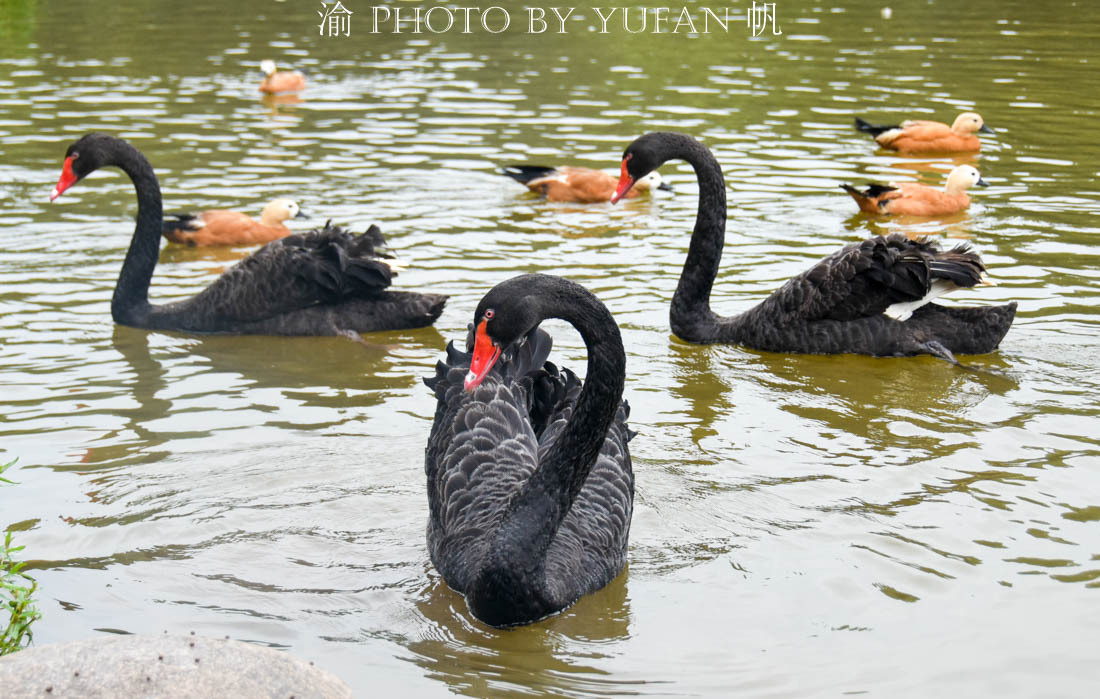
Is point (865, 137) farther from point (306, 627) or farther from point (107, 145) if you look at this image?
point (306, 627)

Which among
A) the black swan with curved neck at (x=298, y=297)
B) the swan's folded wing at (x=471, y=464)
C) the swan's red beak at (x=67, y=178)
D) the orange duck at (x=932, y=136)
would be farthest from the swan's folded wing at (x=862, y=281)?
the orange duck at (x=932, y=136)

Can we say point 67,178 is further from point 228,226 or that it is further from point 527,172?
point 527,172

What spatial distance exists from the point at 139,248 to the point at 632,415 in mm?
3803

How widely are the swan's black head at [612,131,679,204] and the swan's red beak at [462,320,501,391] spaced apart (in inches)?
176

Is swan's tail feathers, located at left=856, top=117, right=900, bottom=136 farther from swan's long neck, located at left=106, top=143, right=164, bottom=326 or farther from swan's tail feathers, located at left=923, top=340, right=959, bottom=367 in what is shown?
swan's long neck, located at left=106, top=143, right=164, bottom=326

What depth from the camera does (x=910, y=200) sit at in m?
11.4

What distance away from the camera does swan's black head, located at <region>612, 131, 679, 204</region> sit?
9.25 metres

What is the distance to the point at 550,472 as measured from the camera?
5.09 m

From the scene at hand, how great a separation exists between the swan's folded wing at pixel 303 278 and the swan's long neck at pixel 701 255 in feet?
6.12

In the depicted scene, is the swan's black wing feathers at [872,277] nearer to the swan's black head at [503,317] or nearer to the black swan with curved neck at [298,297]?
the black swan with curved neck at [298,297]

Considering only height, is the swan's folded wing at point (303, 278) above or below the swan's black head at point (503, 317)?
below

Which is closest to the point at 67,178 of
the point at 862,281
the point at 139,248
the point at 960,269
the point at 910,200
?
the point at 139,248

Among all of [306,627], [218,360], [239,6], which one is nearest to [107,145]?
[218,360]

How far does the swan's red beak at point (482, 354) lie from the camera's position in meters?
4.91
